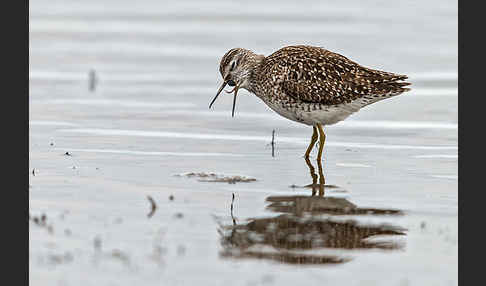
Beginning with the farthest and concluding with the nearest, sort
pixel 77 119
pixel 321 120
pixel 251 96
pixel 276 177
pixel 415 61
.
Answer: pixel 415 61
pixel 251 96
pixel 77 119
pixel 321 120
pixel 276 177

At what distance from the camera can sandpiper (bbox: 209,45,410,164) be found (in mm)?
13469

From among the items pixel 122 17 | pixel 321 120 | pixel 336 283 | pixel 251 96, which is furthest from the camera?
pixel 122 17

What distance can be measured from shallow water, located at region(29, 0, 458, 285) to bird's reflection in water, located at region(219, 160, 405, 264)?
22 mm

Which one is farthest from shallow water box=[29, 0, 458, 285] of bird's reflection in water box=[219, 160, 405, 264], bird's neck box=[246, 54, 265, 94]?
bird's neck box=[246, 54, 265, 94]

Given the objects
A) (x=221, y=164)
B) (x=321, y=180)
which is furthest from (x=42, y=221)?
(x=321, y=180)

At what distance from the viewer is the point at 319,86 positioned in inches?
529

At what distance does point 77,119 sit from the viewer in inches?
623

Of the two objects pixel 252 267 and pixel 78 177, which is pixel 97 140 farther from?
pixel 252 267

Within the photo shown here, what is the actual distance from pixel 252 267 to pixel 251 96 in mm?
10141

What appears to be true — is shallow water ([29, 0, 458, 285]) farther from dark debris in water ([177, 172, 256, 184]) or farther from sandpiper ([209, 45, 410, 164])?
sandpiper ([209, 45, 410, 164])

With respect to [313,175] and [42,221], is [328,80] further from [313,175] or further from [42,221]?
[42,221]

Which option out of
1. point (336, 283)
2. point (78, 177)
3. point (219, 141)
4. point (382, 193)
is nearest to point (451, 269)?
point (336, 283)

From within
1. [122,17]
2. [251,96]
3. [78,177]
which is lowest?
[78,177]

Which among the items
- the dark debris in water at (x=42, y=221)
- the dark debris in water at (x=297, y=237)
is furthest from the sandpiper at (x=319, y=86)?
the dark debris in water at (x=42, y=221)
